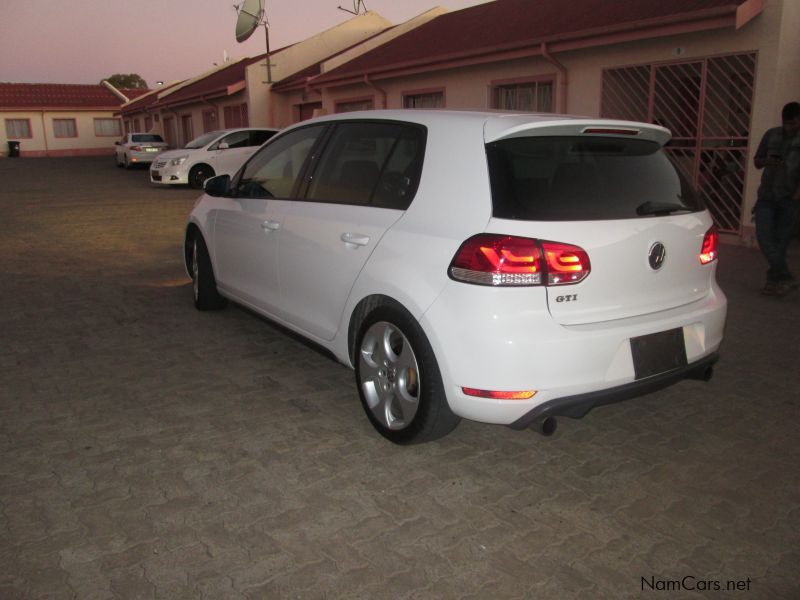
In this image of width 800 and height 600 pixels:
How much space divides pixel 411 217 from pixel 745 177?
7.68 m

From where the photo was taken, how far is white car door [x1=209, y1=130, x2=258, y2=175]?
62.6 ft

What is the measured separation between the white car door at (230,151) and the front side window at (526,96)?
8387 millimetres

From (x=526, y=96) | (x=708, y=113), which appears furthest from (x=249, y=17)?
(x=708, y=113)

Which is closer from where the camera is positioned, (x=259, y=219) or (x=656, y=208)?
(x=656, y=208)

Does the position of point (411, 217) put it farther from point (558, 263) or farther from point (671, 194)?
point (671, 194)

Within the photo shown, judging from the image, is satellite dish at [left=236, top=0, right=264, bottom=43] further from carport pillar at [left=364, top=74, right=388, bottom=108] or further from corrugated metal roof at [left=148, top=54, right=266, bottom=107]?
carport pillar at [left=364, top=74, right=388, bottom=108]

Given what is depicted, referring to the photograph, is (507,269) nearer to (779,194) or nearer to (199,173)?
(779,194)

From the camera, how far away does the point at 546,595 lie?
2412 mm

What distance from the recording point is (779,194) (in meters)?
6.43

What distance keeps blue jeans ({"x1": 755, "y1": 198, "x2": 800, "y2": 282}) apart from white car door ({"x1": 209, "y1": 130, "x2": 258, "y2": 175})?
14.9 metres

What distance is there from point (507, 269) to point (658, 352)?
0.89 metres

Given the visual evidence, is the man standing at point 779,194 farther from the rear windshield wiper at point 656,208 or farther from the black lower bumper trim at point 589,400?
the black lower bumper trim at point 589,400

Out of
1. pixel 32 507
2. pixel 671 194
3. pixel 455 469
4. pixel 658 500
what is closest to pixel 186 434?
pixel 32 507

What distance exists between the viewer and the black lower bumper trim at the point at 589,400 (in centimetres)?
297
